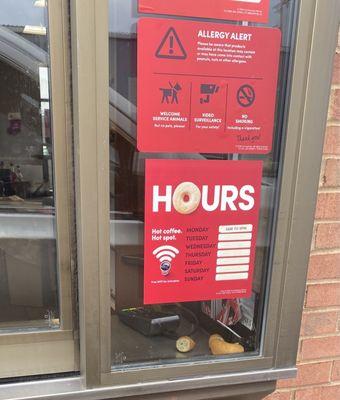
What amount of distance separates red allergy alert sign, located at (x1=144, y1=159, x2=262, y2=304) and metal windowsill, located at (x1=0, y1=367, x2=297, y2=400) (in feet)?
0.98

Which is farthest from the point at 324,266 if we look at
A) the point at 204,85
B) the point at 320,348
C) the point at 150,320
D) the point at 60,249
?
the point at 60,249

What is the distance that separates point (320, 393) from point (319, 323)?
35 centimetres

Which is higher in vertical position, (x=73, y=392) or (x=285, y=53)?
(x=285, y=53)

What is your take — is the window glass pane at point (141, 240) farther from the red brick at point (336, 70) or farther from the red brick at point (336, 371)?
the red brick at point (336, 371)

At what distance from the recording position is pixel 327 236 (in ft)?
5.32

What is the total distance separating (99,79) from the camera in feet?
3.97

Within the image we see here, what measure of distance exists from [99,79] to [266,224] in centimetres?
76

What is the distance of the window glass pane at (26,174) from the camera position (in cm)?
133

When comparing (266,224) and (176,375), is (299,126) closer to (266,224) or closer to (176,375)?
(266,224)

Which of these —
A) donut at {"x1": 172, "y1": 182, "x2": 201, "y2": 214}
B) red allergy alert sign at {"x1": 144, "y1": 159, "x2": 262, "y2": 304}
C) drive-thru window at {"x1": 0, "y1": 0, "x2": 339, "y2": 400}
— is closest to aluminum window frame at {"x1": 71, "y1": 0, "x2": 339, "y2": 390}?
drive-thru window at {"x1": 0, "y1": 0, "x2": 339, "y2": 400}

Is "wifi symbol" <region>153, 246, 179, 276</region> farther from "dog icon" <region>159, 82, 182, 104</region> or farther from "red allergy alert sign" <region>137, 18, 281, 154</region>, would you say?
"dog icon" <region>159, 82, 182, 104</region>

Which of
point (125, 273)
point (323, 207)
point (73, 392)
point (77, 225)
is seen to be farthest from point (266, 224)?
point (73, 392)

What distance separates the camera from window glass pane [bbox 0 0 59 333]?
133cm

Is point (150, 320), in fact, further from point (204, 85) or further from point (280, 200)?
point (204, 85)
